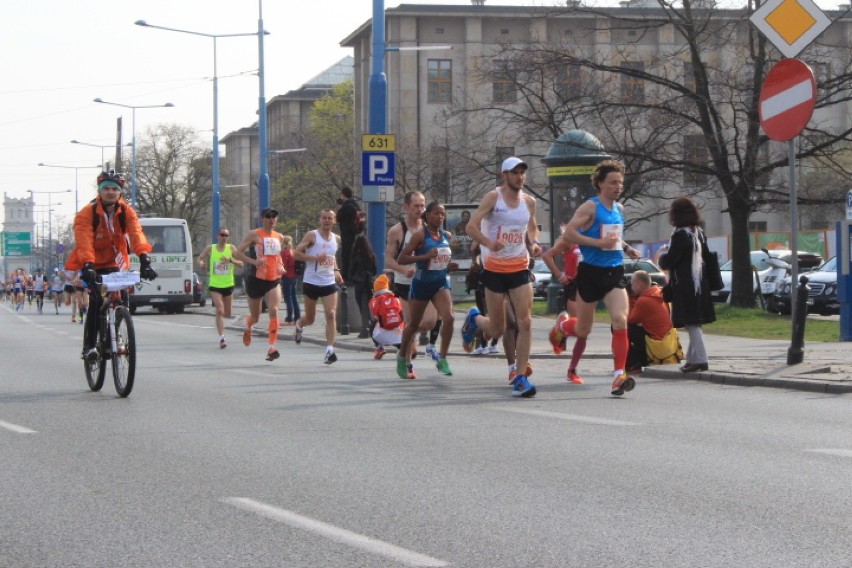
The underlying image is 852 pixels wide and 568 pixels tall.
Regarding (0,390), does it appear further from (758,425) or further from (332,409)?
(758,425)

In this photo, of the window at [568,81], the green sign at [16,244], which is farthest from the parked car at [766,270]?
the green sign at [16,244]

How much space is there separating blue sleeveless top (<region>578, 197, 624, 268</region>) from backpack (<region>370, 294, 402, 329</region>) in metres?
5.93

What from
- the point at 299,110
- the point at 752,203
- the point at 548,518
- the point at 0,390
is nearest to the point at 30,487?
the point at 548,518

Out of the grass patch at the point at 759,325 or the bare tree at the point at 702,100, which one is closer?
the grass patch at the point at 759,325

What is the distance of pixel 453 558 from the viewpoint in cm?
562

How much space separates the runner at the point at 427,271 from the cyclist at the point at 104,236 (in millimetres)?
2751

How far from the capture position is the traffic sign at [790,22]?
14742mm

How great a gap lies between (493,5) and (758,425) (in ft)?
231

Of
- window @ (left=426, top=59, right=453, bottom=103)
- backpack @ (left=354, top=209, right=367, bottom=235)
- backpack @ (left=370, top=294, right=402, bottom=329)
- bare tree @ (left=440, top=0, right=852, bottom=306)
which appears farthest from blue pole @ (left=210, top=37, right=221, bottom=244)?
backpack @ (left=370, top=294, right=402, bottom=329)

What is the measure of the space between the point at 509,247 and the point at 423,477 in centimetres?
498

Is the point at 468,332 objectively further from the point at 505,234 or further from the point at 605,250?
the point at 505,234

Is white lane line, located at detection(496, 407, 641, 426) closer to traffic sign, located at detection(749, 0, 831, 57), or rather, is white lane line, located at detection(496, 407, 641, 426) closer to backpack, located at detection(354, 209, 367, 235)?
traffic sign, located at detection(749, 0, 831, 57)

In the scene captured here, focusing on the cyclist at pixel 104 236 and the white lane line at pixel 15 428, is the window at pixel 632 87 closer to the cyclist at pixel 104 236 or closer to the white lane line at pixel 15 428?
the cyclist at pixel 104 236

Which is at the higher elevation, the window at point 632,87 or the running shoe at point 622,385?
the window at point 632,87
